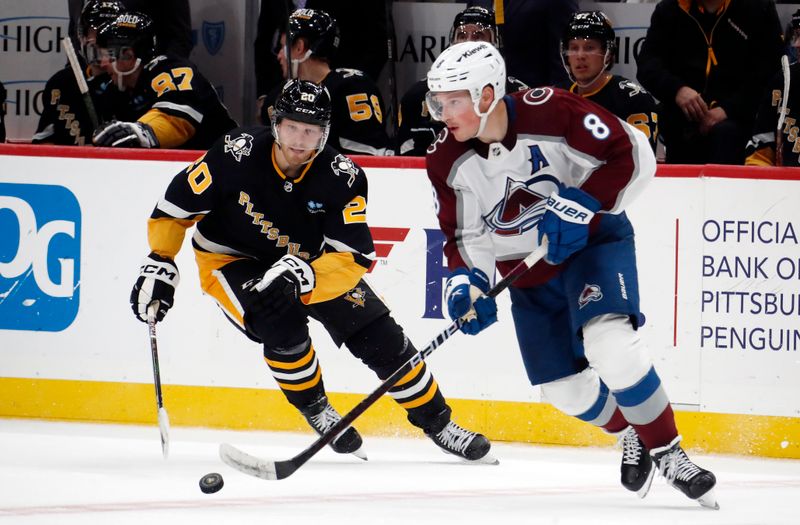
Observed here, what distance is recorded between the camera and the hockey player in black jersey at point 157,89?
5.25 metres

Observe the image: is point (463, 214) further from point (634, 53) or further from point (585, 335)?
point (634, 53)

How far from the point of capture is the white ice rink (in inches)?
142

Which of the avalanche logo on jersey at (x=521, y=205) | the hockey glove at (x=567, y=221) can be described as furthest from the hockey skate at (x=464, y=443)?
the hockey glove at (x=567, y=221)

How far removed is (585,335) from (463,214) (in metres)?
0.47

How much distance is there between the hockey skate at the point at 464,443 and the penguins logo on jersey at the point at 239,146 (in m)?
1.11

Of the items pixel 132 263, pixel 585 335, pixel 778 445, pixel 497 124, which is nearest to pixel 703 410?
pixel 778 445

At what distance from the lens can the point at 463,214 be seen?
12.2ft

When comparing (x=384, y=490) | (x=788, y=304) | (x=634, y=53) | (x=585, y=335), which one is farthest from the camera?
(x=634, y=53)

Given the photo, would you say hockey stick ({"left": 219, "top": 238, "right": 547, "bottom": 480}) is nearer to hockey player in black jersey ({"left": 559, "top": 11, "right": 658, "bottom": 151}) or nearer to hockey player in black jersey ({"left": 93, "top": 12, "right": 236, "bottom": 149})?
hockey player in black jersey ({"left": 559, "top": 11, "right": 658, "bottom": 151})

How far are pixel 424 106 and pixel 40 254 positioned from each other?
5.09ft

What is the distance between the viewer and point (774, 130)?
4.93 m

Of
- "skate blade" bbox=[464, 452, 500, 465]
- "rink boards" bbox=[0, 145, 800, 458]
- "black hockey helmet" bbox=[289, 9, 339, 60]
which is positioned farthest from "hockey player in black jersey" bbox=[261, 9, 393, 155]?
"skate blade" bbox=[464, 452, 500, 465]

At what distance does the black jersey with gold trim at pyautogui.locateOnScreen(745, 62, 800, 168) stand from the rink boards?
41cm

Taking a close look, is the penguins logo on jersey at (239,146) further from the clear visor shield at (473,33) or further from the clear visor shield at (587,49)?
the clear visor shield at (587,49)
